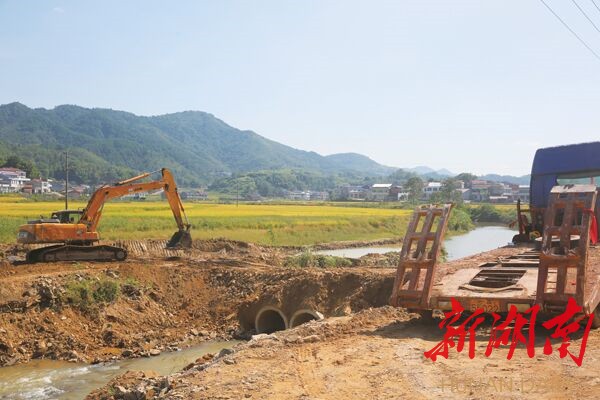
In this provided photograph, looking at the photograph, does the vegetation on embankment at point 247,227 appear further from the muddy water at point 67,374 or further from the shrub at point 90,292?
the muddy water at point 67,374

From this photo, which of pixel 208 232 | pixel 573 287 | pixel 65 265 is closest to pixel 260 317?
pixel 65 265

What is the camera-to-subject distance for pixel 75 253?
2048cm

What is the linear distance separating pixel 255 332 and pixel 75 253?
7.92m

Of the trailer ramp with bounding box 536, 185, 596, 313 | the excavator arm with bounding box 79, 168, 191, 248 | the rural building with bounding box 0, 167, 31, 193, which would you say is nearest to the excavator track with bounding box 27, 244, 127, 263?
the excavator arm with bounding box 79, 168, 191, 248

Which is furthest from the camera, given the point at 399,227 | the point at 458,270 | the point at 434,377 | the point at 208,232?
the point at 399,227

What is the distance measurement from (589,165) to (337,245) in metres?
25.2

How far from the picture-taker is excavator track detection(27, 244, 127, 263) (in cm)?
2014

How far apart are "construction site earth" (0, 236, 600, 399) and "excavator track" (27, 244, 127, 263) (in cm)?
56

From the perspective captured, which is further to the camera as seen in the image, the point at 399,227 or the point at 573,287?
the point at 399,227

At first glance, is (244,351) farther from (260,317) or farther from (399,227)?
(399,227)

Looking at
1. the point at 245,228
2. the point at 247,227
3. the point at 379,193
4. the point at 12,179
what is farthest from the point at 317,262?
the point at 379,193

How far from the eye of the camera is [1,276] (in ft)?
57.4

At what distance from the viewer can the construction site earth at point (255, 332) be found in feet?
19.0

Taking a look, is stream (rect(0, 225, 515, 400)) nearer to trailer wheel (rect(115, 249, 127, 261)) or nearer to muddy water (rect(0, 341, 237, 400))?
muddy water (rect(0, 341, 237, 400))
